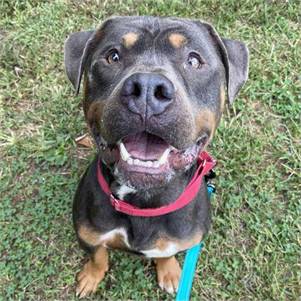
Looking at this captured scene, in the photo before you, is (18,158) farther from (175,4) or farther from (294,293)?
(294,293)

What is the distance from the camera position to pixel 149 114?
239 centimetres

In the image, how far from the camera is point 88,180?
333cm

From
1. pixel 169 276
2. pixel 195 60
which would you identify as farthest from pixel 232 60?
pixel 169 276

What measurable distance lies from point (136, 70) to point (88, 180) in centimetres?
97

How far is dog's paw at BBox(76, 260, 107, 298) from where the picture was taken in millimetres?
3881

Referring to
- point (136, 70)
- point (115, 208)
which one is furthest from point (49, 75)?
point (136, 70)

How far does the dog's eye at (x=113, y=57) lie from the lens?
2.83 metres

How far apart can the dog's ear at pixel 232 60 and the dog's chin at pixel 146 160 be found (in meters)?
0.49

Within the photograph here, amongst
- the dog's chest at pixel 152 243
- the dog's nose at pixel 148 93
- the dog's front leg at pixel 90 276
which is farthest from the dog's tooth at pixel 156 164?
the dog's front leg at pixel 90 276

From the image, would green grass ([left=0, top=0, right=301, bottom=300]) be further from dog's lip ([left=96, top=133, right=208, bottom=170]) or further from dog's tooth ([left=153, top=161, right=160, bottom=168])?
dog's tooth ([left=153, top=161, right=160, bottom=168])

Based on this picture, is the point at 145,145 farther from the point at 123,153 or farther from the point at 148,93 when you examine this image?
the point at 148,93

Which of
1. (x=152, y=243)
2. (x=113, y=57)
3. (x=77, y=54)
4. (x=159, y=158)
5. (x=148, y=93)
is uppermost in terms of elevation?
(x=148, y=93)

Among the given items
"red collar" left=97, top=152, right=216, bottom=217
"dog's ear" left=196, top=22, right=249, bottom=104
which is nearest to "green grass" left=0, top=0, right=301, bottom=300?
"red collar" left=97, top=152, right=216, bottom=217

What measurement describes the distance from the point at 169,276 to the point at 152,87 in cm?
193
